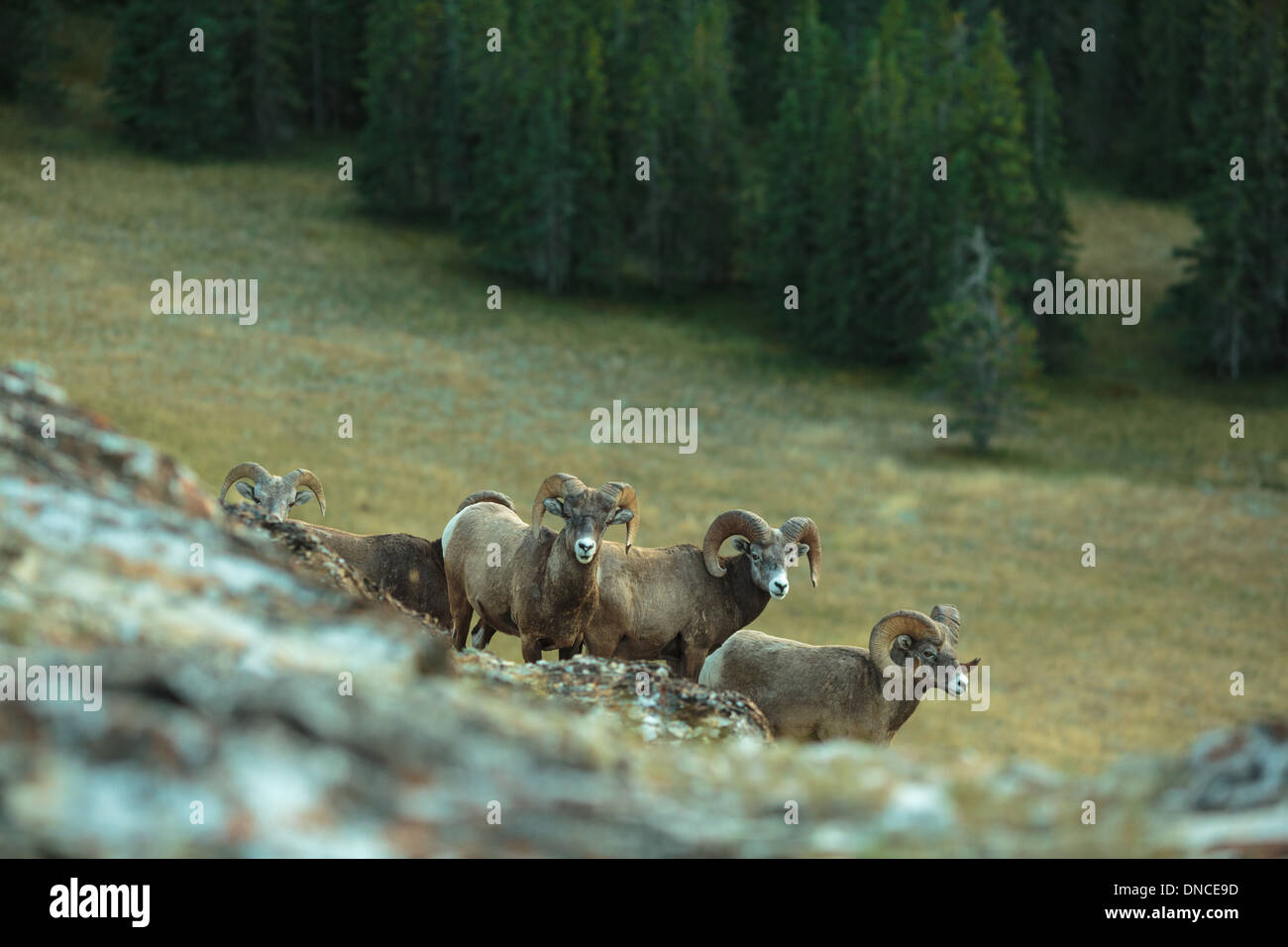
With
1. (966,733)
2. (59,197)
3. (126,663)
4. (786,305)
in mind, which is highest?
(59,197)

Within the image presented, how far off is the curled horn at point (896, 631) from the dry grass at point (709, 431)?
2001 centimetres

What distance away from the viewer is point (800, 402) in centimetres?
7006

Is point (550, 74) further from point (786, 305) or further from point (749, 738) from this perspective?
point (749, 738)

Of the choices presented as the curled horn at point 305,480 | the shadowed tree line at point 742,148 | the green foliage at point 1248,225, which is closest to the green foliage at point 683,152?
the shadowed tree line at point 742,148

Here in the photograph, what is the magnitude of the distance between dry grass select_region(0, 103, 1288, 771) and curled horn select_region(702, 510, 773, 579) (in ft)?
61.0

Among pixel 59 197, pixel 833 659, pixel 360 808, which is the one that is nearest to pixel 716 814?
pixel 360 808

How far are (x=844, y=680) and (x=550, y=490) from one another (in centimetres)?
374

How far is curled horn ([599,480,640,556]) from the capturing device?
14.5 metres

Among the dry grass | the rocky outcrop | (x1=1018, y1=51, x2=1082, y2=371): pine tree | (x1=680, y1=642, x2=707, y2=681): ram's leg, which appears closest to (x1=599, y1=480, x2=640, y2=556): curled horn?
(x1=680, y1=642, x2=707, y2=681): ram's leg

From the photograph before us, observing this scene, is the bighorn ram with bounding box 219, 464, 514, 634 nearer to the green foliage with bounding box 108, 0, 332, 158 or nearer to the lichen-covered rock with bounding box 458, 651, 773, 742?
the lichen-covered rock with bounding box 458, 651, 773, 742

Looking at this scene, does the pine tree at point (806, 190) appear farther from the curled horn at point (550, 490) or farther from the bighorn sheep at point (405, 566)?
the curled horn at point (550, 490)

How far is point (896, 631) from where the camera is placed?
14.0 m

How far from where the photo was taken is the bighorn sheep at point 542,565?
14.4m

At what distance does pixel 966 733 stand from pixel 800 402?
37329 millimetres
